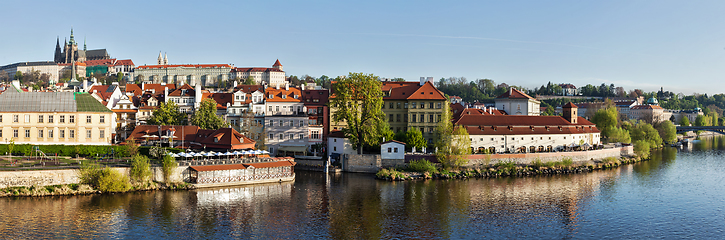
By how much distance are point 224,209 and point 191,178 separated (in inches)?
418

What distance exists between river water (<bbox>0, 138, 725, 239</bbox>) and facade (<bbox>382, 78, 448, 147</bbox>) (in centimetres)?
1650

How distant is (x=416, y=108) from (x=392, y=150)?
1197cm

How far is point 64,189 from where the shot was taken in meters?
43.5

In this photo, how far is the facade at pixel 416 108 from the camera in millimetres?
71938

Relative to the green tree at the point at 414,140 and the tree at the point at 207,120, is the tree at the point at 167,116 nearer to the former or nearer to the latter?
the tree at the point at 207,120

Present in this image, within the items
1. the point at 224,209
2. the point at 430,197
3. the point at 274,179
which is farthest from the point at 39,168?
the point at 430,197

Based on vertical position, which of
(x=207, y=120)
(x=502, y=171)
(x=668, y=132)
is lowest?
(x=502, y=171)

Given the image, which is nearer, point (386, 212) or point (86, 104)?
point (386, 212)

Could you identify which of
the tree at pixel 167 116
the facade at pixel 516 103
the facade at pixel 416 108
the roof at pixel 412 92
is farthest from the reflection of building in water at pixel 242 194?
the facade at pixel 516 103

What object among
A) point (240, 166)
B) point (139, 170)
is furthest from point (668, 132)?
point (139, 170)

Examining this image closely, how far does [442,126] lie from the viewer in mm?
63906

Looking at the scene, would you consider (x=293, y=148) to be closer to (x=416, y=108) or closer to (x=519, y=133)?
(x=416, y=108)

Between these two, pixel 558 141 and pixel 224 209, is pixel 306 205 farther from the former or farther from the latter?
pixel 558 141

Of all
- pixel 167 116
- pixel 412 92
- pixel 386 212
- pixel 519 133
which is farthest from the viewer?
pixel 412 92
